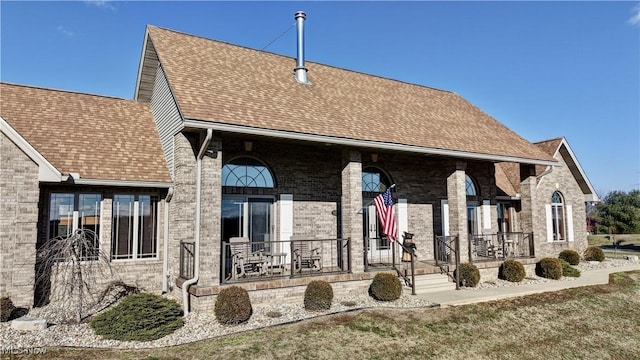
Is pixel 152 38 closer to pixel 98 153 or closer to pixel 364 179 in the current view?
pixel 98 153

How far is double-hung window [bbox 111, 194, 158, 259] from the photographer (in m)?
11.3

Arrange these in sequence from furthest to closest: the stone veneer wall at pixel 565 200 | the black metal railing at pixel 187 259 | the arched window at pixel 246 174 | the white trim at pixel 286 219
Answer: the stone veneer wall at pixel 565 200 → the white trim at pixel 286 219 → the arched window at pixel 246 174 → the black metal railing at pixel 187 259

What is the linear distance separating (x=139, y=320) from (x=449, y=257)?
9823 millimetres

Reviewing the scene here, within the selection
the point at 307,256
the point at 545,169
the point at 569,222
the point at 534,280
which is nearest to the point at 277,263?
the point at 307,256

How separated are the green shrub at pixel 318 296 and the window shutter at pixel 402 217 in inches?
206

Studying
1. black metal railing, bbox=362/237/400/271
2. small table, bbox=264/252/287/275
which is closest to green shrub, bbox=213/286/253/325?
small table, bbox=264/252/287/275

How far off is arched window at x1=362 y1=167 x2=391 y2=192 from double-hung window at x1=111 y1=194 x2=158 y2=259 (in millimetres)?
6528

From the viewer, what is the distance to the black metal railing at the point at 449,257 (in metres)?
12.4

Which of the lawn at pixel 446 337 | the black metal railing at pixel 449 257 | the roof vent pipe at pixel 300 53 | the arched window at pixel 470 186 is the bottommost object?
the lawn at pixel 446 337

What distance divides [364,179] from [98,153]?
794 centimetres

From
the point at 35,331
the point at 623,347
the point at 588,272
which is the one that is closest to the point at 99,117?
the point at 35,331

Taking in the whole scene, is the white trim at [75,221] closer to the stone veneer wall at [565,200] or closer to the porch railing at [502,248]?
the porch railing at [502,248]

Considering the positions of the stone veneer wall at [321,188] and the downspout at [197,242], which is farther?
the stone veneer wall at [321,188]

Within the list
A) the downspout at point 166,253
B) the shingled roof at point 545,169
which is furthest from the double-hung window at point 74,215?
the shingled roof at point 545,169
